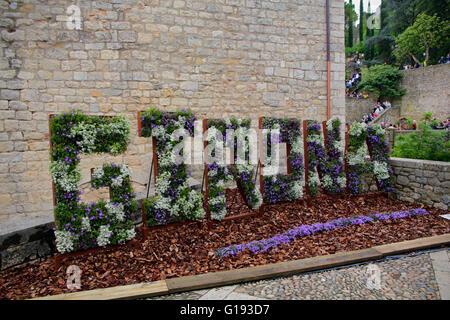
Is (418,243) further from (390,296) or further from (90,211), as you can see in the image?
(90,211)

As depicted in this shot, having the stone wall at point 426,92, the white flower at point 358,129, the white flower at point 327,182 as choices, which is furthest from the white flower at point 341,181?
the stone wall at point 426,92

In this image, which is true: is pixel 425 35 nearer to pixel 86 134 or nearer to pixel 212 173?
pixel 212 173

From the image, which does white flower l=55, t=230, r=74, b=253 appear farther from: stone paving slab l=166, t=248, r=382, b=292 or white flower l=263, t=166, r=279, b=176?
white flower l=263, t=166, r=279, b=176

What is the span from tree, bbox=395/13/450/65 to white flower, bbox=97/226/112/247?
28283mm

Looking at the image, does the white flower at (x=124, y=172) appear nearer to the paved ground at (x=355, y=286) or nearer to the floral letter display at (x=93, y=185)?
the floral letter display at (x=93, y=185)

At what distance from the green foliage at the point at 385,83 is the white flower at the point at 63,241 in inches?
983

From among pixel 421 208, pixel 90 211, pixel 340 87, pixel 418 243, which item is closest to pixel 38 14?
pixel 90 211

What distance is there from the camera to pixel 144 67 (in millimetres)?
6633

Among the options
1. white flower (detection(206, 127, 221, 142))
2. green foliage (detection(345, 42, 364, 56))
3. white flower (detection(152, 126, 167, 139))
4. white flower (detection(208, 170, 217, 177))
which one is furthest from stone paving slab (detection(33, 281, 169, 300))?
green foliage (detection(345, 42, 364, 56))

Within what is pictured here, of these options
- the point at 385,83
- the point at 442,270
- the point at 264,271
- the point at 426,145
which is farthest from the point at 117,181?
the point at 385,83

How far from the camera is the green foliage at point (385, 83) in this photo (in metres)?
23.3

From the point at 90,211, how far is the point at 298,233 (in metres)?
2.83

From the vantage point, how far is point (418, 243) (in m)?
3.90
